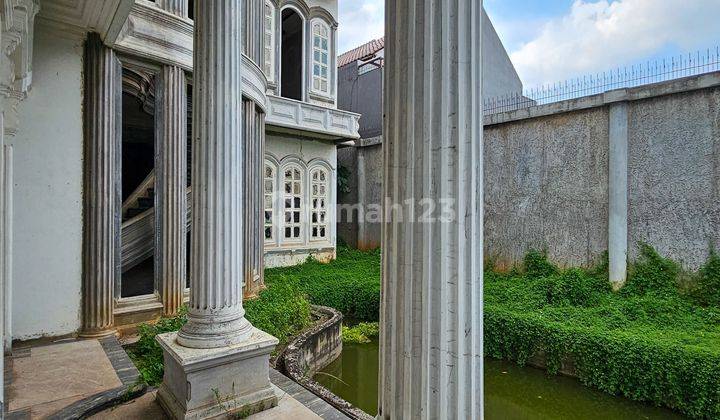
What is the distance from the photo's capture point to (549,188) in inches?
321

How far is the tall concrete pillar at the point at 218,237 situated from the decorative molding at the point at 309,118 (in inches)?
250

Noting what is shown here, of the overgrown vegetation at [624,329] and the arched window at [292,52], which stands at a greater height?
the arched window at [292,52]

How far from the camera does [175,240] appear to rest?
17.4 ft

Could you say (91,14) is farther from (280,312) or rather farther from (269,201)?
(269,201)

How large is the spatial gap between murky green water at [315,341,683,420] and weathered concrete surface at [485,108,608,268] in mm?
2949

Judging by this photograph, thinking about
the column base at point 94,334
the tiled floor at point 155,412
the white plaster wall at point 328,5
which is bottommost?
the tiled floor at point 155,412

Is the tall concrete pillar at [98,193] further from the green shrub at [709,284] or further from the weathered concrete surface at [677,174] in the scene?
the green shrub at [709,284]

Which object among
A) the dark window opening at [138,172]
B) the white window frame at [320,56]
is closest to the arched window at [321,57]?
the white window frame at [320,56]

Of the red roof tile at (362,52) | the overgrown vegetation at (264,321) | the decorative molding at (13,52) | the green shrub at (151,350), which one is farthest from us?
the red roof tile at (362,52)

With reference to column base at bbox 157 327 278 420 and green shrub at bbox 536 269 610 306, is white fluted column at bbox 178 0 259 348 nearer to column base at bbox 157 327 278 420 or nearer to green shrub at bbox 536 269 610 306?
column base at bbox 157 327 278 420

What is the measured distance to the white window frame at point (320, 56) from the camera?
34.4 feet

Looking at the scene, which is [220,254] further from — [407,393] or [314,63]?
[314,63]

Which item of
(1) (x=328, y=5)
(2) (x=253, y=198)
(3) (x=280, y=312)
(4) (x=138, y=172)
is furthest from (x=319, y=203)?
(4) (x=138, y=172)

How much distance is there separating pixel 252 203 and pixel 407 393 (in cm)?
586
